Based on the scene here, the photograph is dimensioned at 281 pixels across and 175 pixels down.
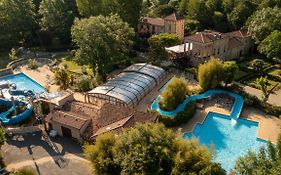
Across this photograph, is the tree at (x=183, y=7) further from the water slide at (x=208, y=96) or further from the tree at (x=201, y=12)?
the water slide at (x=208, y=96)

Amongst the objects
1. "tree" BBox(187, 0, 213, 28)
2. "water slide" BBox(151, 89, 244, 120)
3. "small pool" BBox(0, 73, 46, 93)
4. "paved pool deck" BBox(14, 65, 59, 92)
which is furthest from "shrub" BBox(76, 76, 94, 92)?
"tree" BBox(187, 0, 213, 28)

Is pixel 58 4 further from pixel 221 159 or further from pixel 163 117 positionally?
pixel 221 159

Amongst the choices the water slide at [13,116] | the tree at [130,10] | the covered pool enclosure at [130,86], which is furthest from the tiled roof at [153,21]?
the water slide at [13,116]

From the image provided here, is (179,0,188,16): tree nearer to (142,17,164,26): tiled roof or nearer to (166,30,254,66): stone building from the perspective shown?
(142,17,164,26): tiled roof

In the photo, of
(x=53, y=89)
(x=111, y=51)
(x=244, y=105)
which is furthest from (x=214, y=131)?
(x=53, y=89)

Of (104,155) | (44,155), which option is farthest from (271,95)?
(44,155)
